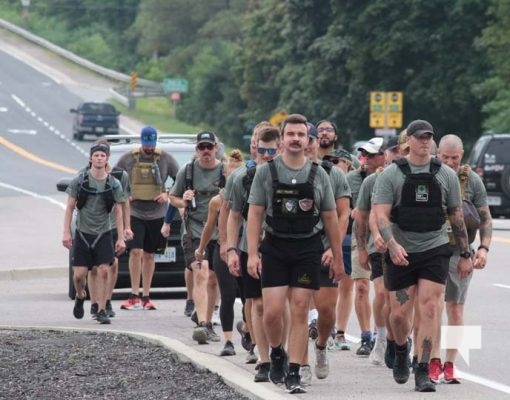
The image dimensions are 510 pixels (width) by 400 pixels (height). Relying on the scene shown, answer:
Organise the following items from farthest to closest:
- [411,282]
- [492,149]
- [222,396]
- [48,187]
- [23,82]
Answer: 1. [23,82]
2. [48,187]
3. [492,149]
4. [411,282]
5. [222,396]

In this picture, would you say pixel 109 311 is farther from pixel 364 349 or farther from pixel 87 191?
pixel 364 349

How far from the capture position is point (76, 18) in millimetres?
163250

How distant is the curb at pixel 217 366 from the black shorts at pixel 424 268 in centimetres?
112

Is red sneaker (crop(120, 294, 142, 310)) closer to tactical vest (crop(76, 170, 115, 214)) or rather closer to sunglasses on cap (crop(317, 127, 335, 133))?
tactical vest (crop(76, 170, 115, 214))

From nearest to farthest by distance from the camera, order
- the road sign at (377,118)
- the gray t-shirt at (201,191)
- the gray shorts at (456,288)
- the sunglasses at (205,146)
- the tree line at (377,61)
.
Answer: the gray shorts at (456,288)
the sunglasses at (205,146)
the gray t-shirt at (201,191)
the road sign at (377,118)
the tree line at (377,61)

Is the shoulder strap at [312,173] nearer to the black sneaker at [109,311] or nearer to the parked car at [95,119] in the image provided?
the black sneaker at [109,311]

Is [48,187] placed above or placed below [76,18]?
below

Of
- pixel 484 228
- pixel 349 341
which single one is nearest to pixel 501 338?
pixel 349 341

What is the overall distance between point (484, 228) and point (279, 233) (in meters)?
1.78

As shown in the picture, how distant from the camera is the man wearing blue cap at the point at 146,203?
18312mm

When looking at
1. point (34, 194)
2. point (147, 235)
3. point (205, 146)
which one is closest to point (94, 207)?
point (147, 235)

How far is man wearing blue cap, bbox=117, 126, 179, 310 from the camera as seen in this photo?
1831 cm

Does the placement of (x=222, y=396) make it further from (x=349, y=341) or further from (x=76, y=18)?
(x=76, y=18)

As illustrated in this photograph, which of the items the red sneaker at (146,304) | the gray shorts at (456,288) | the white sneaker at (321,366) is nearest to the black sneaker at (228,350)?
the white sneaker at (321,366)
